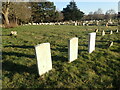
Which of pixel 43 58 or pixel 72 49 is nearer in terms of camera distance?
pixel 43 58

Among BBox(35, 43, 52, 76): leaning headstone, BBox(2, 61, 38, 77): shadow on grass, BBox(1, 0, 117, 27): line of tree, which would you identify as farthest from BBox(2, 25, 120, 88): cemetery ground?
BBox(1, 0, 117, 27): line of tree

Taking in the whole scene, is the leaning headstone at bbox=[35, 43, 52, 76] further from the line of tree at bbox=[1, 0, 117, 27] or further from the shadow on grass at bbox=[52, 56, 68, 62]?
the line of tree at bbox=[1, 0, 117, 27]

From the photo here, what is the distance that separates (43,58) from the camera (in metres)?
3.76

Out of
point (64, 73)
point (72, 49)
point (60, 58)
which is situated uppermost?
point (72, 49)

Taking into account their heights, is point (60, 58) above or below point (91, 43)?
below

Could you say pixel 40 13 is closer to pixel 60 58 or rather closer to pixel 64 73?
pixel 60 58

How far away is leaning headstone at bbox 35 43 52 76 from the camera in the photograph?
3.57 m

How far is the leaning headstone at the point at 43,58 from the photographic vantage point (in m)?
3.57

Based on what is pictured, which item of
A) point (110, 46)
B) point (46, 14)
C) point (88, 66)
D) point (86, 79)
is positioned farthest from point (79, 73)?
point (46, 14)

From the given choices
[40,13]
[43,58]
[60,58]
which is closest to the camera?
[43,58]

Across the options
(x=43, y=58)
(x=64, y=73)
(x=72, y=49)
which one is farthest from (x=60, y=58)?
(x=43, y=58)

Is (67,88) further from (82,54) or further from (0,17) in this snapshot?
(0,17)

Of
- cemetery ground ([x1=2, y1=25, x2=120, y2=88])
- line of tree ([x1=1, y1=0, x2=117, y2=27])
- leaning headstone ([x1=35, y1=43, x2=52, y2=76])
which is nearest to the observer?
cemetery ground ([x1=2, y1=25, x2=120, y2=88])

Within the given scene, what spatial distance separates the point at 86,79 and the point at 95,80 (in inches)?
10.6
